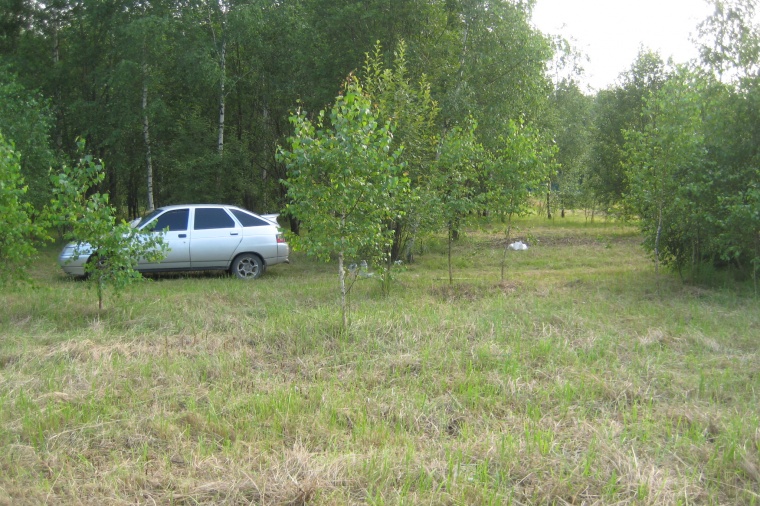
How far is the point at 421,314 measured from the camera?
29.0ft

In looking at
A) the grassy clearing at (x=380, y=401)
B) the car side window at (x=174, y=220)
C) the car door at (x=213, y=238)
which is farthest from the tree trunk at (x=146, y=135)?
the grassy clearing at (x=380, y=401)

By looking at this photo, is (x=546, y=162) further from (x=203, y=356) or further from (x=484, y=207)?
(x=203, y=356)

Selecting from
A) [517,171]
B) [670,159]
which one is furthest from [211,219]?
[670,159]

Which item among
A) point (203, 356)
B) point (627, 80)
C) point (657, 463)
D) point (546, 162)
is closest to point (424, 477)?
point (657, 463)

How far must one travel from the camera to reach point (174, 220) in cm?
1325

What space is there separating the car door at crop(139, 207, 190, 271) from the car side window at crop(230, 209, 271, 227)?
1035mm

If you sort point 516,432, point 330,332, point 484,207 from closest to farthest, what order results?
point 516,432 → point 330,332 → point 484,207

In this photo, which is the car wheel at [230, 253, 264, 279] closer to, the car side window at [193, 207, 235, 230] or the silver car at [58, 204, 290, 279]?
the silver car at [58, 204, 290, 279]

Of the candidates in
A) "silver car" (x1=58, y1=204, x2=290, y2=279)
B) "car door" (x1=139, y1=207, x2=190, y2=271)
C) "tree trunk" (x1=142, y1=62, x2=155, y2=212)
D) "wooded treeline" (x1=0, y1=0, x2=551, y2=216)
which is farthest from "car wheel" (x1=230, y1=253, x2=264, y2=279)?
"tree trunk" (x1=142, y1=62, x2=155, y2=212)

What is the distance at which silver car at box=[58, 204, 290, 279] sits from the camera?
517 inches

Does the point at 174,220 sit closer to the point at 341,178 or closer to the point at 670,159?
the point at 341,178

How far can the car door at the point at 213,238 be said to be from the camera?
13.3 meters

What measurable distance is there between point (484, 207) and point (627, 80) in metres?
17.6

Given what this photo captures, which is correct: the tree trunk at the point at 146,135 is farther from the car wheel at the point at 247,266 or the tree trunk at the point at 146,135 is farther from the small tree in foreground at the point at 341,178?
the small tree in foreground at the point at 341,178
